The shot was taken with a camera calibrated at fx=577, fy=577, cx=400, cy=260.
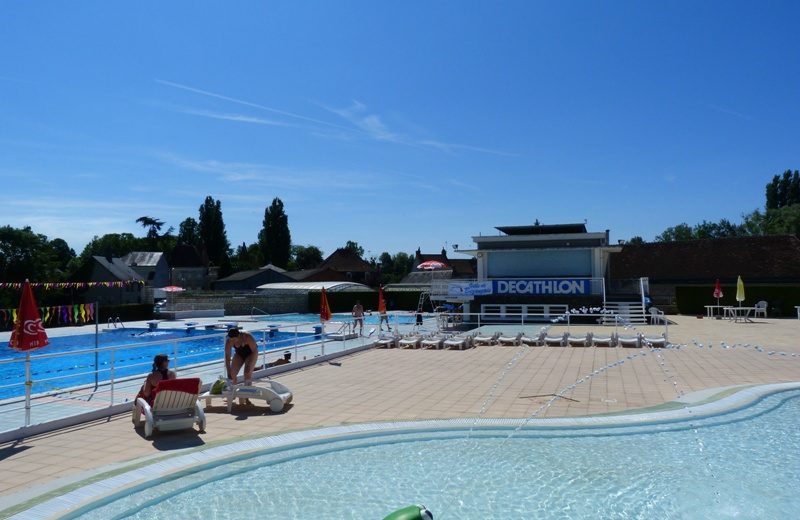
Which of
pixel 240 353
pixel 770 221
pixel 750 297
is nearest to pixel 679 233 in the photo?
pixel 770 221

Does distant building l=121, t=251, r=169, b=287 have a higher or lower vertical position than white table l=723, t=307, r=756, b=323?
higher

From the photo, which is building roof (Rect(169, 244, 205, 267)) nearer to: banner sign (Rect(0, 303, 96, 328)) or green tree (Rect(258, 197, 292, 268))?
green tree (Rect(258, 197, 292, 268))

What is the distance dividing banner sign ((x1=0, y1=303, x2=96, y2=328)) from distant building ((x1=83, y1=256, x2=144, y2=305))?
1277 cm

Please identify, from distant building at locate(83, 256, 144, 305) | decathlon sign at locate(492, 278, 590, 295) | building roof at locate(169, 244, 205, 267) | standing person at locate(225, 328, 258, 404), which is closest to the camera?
standing person at locate(225, 328, 258, 404)

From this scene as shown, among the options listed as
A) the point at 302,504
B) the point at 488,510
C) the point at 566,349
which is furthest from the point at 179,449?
the point at 566,349

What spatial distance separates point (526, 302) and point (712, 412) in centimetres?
2000

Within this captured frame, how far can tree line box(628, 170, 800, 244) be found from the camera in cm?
5538

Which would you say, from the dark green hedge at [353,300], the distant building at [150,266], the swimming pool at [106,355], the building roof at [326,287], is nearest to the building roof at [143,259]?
the distant building at [150,266]

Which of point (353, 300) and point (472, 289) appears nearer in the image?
point (472, 289)

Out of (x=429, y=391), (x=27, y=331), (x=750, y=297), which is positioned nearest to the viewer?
(x=27, y=331)

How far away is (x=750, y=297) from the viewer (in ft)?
101

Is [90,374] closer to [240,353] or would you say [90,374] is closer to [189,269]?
[240,353]

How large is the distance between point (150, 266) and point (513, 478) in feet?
215

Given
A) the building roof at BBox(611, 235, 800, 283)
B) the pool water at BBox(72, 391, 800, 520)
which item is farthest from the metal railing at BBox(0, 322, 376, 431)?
the building roof at BBox(611, 235, 800, 283)
